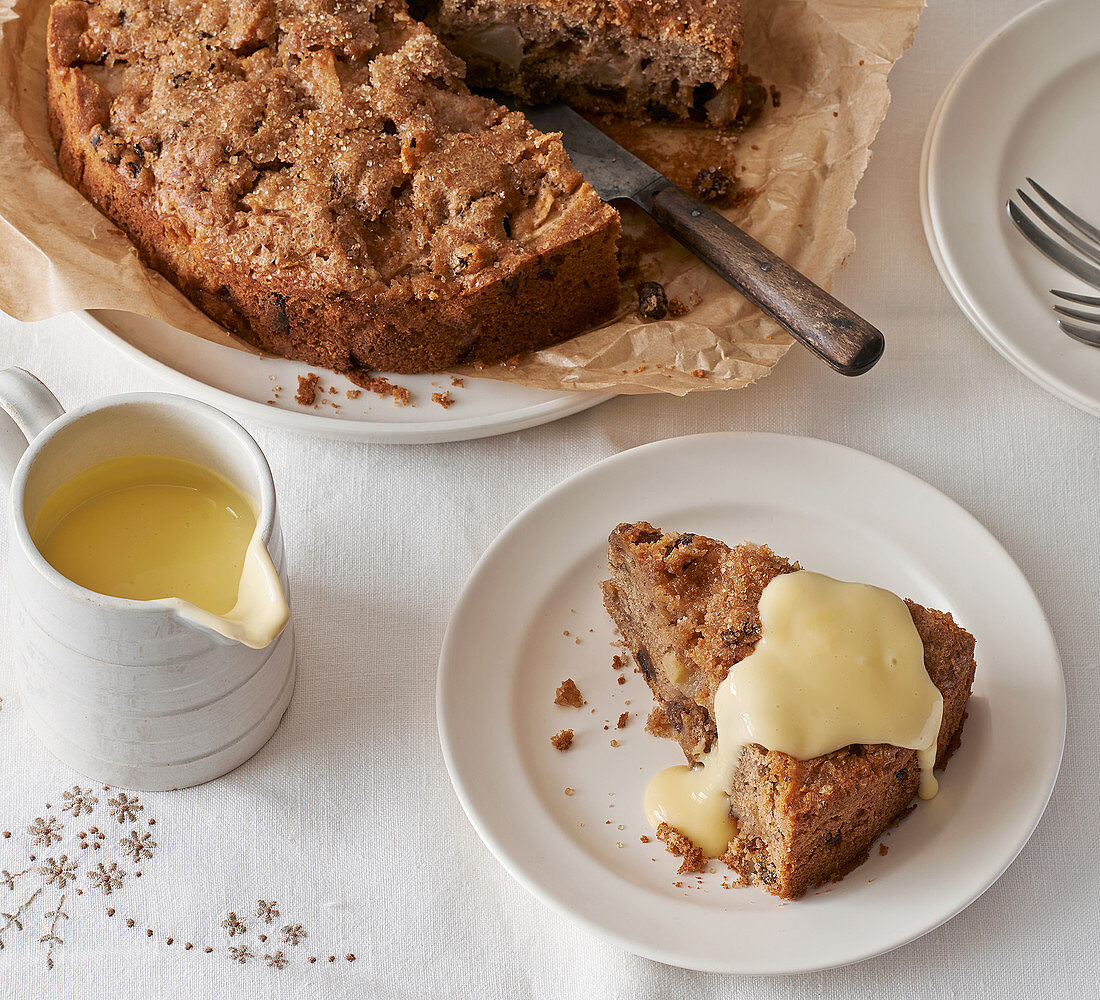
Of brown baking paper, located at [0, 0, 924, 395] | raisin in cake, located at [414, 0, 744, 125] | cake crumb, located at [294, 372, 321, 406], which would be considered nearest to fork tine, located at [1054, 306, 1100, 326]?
brown baking paper, located at [0, 0, 924, 395]

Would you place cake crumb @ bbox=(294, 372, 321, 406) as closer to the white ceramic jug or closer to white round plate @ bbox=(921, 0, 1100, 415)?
the white ceramic jug

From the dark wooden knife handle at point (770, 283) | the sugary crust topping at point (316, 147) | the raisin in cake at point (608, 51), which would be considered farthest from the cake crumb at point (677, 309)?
the raisin in cake at point (608, 51)

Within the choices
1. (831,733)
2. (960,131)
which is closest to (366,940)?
(831,733)

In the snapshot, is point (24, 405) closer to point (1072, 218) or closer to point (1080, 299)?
point (1080, 299)

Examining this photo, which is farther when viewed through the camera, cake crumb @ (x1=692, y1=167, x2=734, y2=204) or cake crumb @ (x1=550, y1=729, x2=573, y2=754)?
cake crumb @ (x1=692, y1=167, x2=734, y2=204)

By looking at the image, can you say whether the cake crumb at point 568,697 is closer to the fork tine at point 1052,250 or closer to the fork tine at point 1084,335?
the fork tine at point 1084,335
